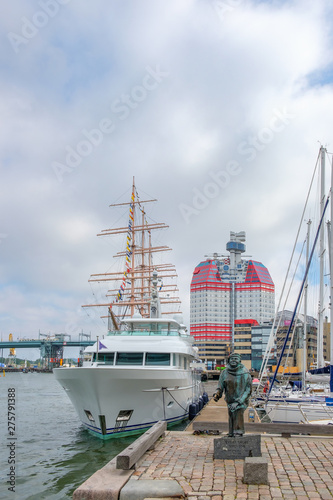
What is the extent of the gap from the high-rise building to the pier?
157 metres

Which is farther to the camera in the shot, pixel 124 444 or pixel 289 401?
pixel 289 401

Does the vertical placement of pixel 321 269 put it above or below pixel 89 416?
above

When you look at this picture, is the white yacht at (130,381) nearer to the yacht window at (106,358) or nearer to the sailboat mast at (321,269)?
the yacht window at (106,358)

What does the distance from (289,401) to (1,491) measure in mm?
15099

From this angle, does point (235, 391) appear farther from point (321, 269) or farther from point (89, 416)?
point (321, 269)

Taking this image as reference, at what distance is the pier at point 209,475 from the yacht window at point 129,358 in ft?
32.7

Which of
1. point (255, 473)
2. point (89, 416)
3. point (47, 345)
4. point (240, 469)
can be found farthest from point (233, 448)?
point (47, 345)

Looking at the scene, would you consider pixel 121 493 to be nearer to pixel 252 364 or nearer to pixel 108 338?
pixel 108 338

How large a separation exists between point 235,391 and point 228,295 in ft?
548

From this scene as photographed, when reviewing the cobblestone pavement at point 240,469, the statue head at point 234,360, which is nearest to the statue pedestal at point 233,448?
the cobblestone pavement at point 240,469

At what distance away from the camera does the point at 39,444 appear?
2033 cm

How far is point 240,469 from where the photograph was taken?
859cm

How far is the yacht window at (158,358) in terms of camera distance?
21.6 metres

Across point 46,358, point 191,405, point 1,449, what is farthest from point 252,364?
point 1,449
